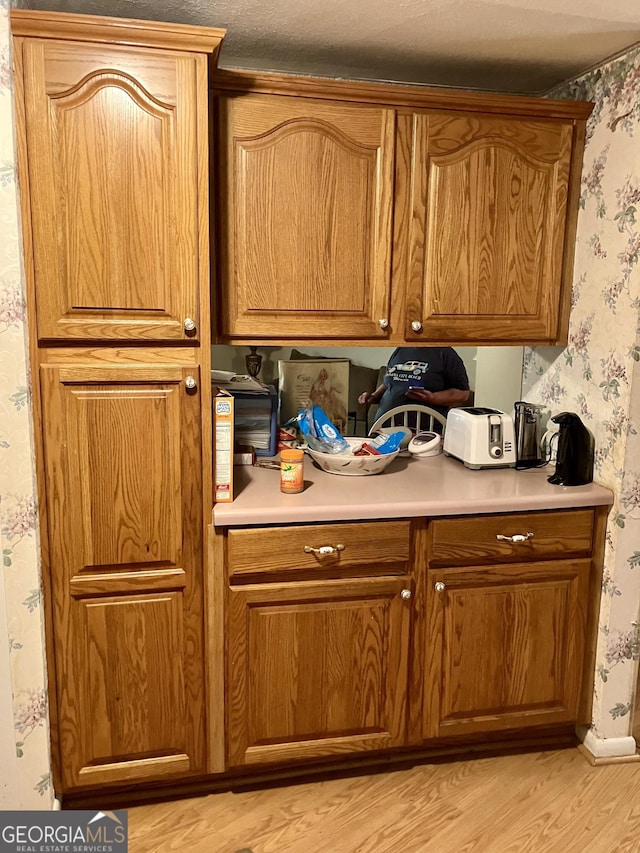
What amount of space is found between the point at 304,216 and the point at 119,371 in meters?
0.76

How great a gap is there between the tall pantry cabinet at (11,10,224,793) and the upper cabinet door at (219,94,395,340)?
276 mm

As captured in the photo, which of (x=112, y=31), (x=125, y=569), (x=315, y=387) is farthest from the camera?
(x=315, y=387)

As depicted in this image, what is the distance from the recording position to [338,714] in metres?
2.22

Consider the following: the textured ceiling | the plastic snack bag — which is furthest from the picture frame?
the textured ceiling

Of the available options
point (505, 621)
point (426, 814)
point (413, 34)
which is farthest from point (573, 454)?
point (413, 34)

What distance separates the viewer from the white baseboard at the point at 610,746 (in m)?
2.39

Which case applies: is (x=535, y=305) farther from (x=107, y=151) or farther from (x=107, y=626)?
(x=107, y=626)

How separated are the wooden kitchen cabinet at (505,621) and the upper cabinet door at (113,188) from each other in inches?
41.7

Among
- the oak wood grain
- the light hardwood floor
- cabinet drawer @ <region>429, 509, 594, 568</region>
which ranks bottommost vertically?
the light hardwood floor

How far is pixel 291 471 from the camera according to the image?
217cm

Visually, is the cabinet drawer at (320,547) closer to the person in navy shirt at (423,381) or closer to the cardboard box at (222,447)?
the cardboard box at (222,447)

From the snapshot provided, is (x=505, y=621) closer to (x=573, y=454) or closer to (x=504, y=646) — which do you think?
(x=504, y=646)

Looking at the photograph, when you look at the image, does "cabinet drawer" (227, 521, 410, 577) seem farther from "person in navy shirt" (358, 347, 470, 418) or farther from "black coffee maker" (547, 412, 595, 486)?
"person in navy shirt" (358, 347, 470, 418)

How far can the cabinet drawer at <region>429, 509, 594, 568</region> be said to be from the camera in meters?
2.21
